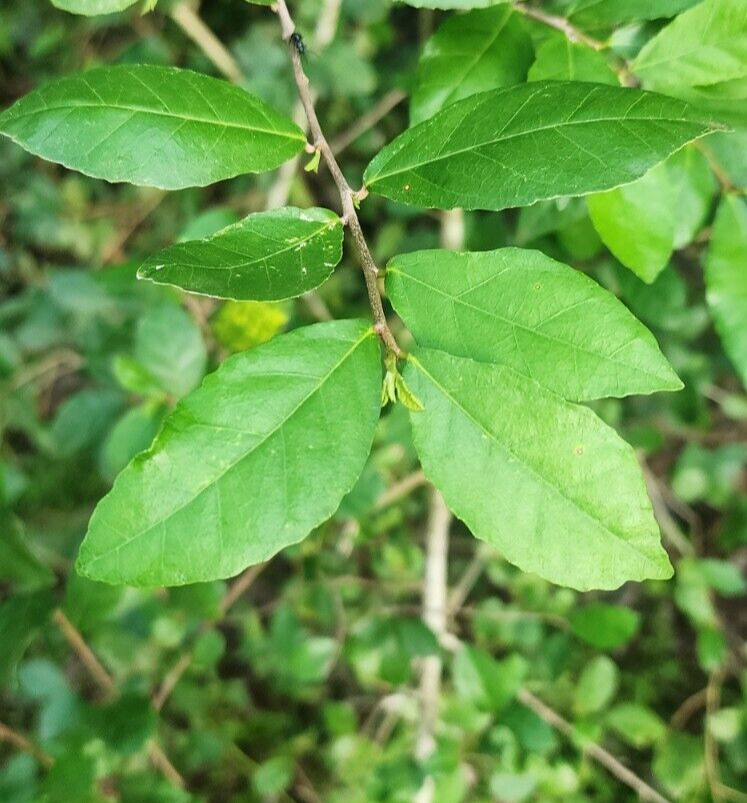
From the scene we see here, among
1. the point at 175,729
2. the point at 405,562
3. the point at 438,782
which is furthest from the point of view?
the point at 175,729

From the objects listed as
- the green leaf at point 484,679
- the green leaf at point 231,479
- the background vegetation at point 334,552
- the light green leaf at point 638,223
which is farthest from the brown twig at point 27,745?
the light green leaf at point 638,223

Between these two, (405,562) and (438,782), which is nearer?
(438,782)

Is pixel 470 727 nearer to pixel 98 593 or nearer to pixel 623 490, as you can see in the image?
pixel 98 593

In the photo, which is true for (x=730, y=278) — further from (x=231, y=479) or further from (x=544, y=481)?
(x=231, y=479)

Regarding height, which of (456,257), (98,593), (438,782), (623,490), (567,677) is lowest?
(567,677)

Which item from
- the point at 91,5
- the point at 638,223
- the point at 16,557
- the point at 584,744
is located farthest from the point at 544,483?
the point at 584,744

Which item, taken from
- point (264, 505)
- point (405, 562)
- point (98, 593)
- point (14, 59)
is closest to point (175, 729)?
point (405, 562)

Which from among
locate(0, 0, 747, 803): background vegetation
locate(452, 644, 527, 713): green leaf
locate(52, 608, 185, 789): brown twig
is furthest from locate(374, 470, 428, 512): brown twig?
locate(52, 608, 185, 789): brown twig

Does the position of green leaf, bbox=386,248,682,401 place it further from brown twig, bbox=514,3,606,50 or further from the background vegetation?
brown twig, bbox=514,3,606,50
